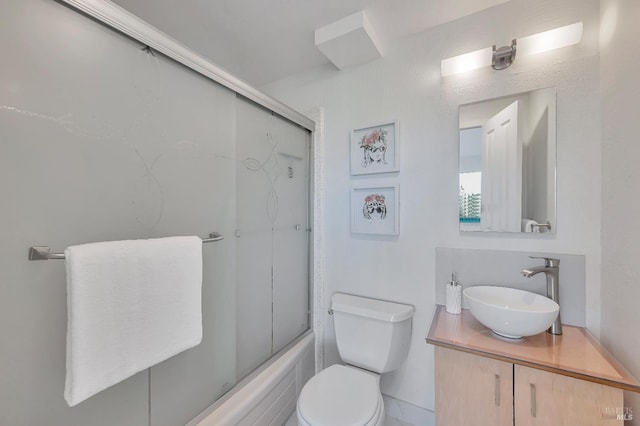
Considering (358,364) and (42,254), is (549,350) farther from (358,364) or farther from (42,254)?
(42,254)

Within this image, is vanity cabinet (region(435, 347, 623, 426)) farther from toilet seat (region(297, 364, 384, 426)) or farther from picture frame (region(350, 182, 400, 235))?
picture frame (region(350, 182, 400, 235))

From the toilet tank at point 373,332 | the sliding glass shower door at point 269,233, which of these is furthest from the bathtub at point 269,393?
the toilet tank at point 373,332

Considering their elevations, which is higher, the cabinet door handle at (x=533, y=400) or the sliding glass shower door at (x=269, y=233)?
the sliding glass shower door at (x=269, y=233)

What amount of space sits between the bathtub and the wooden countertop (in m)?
0.90

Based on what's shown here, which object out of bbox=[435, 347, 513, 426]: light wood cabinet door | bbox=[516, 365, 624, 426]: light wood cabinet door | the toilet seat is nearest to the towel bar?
the toilet seat

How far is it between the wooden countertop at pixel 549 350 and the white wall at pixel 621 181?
94mm

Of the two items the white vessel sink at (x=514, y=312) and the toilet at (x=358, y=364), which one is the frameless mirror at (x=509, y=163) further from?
the toilet at (x=358, y=364)

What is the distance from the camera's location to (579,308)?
1.17 metres

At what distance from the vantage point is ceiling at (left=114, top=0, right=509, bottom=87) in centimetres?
134

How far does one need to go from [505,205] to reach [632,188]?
0.44m

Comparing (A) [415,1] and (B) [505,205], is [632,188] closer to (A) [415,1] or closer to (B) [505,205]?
(B) [505,205]

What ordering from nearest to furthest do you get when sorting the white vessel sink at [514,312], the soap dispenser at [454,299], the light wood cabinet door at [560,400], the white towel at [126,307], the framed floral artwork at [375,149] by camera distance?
the white towel at [126,307] → the light wood cabinet door at [560,400] → the white vessel sink at [514,312] → the soap dispenser at [454,299] → the framed floral artwork at [375,149]

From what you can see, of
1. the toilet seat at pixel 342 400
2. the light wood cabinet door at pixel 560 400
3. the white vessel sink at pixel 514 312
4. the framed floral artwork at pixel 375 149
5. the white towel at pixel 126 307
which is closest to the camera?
the white towel at pixel 126 307

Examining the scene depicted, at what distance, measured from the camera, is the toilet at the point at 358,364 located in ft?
3.61
